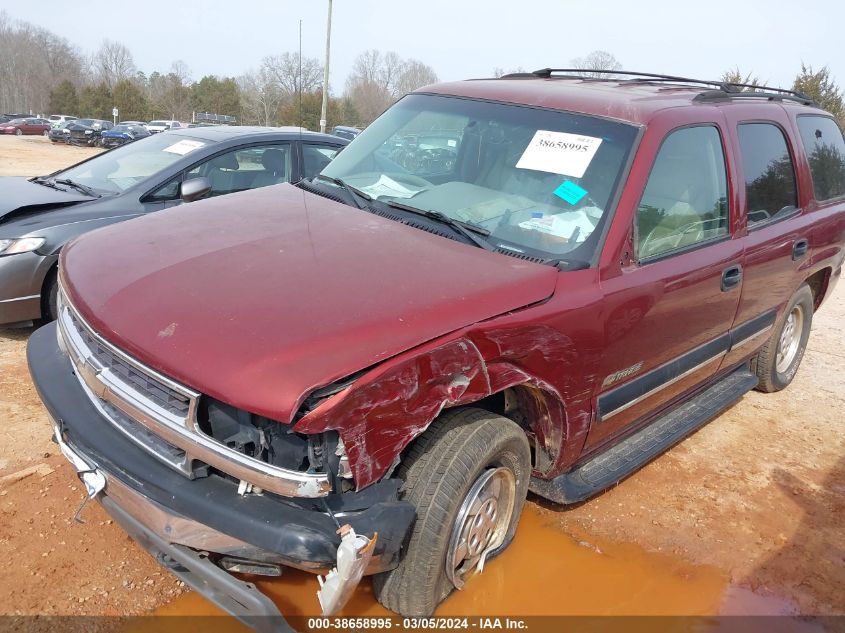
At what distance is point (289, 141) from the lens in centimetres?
612

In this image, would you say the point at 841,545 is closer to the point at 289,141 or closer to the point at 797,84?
the point at 289,141

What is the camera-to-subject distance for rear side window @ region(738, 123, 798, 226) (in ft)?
12.6

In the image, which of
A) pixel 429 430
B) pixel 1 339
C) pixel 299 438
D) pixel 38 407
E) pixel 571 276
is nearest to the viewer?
pixel 299 438

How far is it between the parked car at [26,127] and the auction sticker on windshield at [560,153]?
147 ft

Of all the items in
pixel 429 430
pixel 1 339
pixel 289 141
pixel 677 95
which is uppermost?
pixel 677 95

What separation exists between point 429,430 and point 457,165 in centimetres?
152

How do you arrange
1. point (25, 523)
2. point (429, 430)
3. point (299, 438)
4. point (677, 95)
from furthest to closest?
1. point (677, 95)
2. point (25, 523)
3. point (429, 430)
4. point (299, 438)

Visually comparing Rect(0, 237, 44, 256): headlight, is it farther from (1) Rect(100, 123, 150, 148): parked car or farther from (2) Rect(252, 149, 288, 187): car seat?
(1) Rect(100, 123, 150, 148): parked car

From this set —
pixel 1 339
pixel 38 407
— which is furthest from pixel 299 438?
pixel 1 339

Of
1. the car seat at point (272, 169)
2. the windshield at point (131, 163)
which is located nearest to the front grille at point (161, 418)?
the windshield at point (131, 163)

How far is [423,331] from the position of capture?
225 centimetres

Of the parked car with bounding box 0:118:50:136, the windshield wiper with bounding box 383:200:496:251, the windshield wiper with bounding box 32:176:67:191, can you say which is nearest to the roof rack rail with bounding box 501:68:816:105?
the windshield wiper with bounding box 383:200:496:251

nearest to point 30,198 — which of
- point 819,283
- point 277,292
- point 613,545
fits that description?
point 277,292

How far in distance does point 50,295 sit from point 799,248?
5.05 metres
